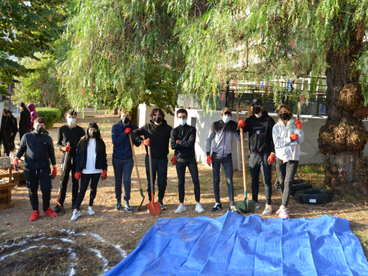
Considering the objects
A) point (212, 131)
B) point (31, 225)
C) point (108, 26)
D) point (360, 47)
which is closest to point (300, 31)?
point (360, 47)

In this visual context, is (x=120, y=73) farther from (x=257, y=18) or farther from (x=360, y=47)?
(x=360, y=47)

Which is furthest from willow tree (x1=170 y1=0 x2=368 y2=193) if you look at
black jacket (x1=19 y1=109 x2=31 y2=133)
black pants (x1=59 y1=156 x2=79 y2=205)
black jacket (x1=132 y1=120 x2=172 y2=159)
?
black jacket (x1=19 y1=109 x2=31 y2=133)

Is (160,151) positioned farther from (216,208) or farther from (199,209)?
(216,208)

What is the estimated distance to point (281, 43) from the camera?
557 cm

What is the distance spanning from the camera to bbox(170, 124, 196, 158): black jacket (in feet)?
19.5

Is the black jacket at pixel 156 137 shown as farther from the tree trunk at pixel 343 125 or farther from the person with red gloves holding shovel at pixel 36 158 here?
the tree trunk at pixel 343 125

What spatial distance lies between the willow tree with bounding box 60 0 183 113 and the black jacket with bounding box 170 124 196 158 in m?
1.43

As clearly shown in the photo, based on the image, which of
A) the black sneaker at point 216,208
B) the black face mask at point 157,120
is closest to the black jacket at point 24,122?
the black face mask at point 157,120

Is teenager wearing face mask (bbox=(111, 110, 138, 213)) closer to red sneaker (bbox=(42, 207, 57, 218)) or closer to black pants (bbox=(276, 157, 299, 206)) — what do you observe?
red sneaker (bbox=(42, 207, 57, 218))

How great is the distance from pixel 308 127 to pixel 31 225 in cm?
873

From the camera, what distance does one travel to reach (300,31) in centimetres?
528

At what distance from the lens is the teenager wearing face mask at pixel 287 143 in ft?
18.5

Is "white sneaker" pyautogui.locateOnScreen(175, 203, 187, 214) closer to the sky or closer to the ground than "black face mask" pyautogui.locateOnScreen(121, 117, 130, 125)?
closer to the ground

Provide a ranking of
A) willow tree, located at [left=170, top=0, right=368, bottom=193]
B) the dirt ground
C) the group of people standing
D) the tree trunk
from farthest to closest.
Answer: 1. the tree trunk
2. the group of people standing
3. willow tree, located at [left=170, top=0, right=368, bottom=193]
4. the dirt ground
